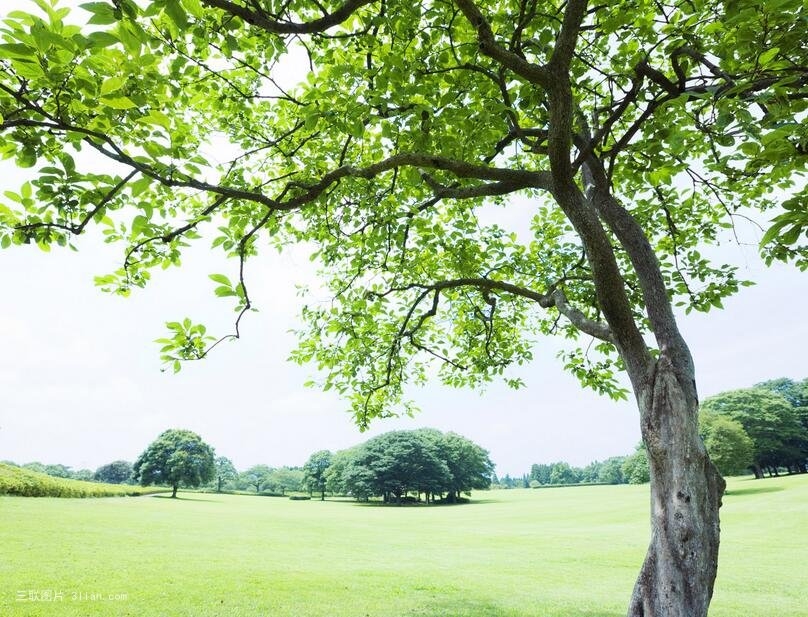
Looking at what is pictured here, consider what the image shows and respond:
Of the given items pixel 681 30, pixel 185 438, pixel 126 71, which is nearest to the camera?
pixel 126 71

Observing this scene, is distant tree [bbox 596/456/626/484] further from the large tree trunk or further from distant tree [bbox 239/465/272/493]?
the large tree trunk

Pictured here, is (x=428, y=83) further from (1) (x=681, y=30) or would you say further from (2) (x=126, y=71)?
(2) (x=126, y=71)

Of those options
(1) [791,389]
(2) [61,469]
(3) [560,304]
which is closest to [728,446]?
(1) [791,389]

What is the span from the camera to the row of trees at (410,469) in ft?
286

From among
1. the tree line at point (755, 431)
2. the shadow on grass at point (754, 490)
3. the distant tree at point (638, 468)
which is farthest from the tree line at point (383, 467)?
the shadow on grass at point (754, 490)

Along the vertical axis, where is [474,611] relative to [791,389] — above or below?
below

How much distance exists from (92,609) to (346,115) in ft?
41.5

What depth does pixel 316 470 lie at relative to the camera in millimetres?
112375

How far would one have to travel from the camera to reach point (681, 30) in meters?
5.20

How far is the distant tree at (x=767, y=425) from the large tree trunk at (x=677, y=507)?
81.2 m

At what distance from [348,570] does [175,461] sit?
79745 millimetres

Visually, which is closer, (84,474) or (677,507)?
(677,507)

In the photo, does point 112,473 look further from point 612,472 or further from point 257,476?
point 612,472

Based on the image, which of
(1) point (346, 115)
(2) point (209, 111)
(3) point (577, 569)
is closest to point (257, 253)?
(2) point (209, 111)
